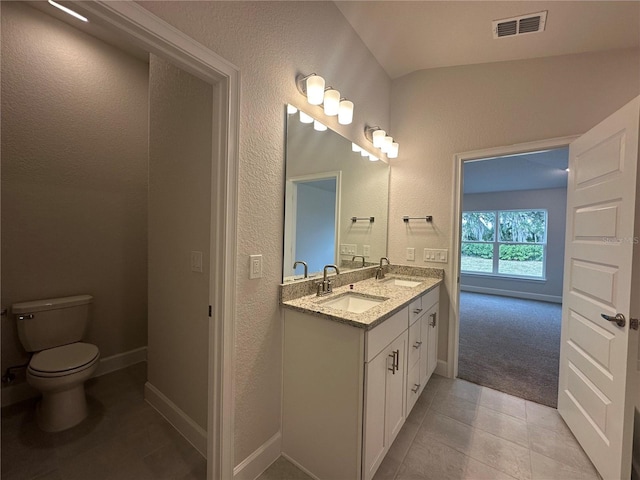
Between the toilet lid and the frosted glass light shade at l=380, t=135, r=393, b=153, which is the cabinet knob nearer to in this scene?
the frosted glass light shade at l=380, t=135, r=393, b=153

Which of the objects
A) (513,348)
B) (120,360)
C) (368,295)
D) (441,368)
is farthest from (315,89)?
(513,348)

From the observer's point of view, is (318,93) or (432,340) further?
(432,340)

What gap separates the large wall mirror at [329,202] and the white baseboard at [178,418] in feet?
3.55

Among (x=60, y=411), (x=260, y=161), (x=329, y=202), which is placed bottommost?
(x=60, y=411)

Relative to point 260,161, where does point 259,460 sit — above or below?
below

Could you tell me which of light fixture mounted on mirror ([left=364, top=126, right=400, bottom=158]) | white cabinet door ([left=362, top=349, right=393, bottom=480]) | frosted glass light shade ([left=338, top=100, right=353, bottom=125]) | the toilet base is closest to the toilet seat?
the toilet base

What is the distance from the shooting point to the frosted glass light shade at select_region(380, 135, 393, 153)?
8.29 ft

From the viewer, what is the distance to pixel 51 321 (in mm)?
2004

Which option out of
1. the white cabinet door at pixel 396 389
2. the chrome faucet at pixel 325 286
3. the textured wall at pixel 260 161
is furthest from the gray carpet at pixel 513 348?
the textured wall at pixel 260 161

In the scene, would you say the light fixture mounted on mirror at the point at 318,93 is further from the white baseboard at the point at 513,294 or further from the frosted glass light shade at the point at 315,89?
the white baseboard at the point at 513,294

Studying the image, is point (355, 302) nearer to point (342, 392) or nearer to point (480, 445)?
point (342, 392)

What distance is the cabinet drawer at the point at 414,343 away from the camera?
1.82 m

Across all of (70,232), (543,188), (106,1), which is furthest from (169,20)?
(543,188)

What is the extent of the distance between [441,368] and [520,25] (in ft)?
9.19
